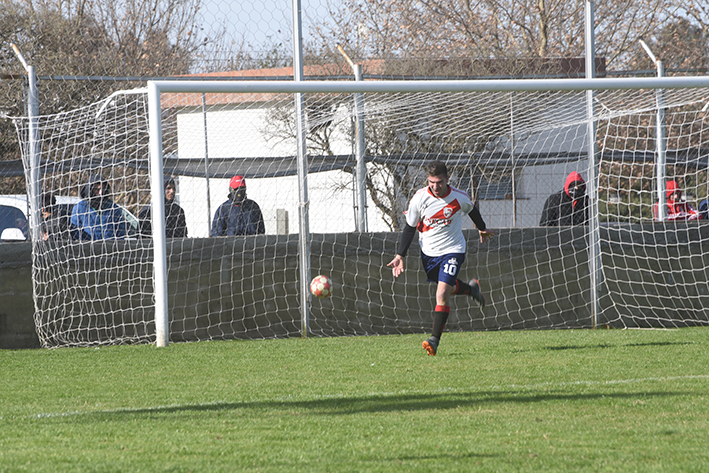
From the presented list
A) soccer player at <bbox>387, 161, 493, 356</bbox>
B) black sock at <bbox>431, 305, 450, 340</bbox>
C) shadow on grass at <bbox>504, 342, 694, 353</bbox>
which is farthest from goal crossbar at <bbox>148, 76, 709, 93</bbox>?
shadow on grass at <bbox>504, 342, 694, 353</bbox>

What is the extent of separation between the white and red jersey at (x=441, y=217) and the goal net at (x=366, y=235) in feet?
6.41

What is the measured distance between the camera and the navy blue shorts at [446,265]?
24.2 feet

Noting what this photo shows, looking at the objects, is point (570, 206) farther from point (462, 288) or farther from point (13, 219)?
point (13, 219)

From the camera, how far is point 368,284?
984 centimetres

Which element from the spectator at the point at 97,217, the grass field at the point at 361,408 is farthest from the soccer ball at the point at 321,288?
the spectator at the point at 97,217

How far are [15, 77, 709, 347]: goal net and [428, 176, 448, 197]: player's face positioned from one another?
1.96m

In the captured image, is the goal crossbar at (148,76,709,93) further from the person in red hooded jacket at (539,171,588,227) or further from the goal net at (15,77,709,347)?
the person in red hooded jacket at (539,171,588,227)

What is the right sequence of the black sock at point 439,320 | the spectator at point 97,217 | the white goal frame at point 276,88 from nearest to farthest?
the black sock at point 439,320 → the white goal frame at point 276,88 → the spectator at point 97,217

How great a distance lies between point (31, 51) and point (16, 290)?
1098cm

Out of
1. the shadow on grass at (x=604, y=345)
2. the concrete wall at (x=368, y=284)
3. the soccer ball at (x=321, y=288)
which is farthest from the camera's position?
the concrete wall at (x=368, y=284)

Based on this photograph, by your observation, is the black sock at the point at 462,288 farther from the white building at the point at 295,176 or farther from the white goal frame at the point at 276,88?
the white building at the point at 295,176

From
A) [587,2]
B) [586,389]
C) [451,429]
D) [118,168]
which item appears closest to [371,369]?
[586,389]

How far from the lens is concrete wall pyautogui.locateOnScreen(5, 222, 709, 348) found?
918 cm

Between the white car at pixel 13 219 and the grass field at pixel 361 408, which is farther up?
the white car at pixel 13 219
